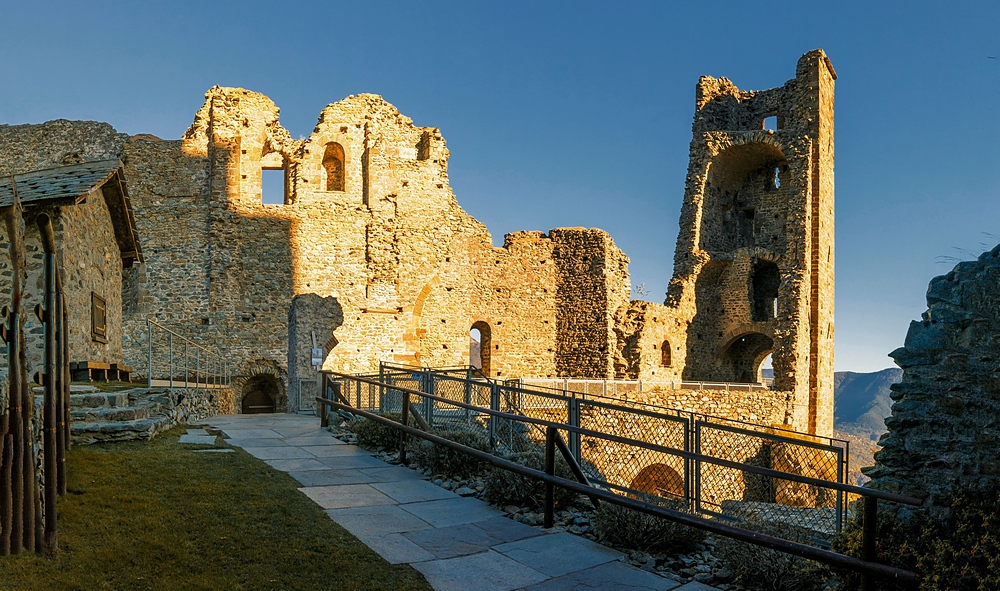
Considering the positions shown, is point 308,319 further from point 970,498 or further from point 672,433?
point 970,498

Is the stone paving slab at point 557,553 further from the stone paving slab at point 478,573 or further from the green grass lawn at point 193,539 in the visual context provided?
the green grass lawn at point 193,539

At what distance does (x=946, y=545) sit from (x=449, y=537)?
3393 mm

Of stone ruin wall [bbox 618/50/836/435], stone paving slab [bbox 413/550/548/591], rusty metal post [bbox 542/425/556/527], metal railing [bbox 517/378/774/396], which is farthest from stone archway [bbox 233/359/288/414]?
stone paving slab [bbox 413/550/548/591]

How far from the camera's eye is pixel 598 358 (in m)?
27.1

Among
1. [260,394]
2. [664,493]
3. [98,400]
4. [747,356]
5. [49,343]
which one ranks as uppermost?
[49,343]

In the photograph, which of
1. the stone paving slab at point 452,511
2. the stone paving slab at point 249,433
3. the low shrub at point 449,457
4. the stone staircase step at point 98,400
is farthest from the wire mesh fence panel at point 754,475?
the stone staircase step at point 98,400

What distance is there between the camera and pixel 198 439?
1033cm

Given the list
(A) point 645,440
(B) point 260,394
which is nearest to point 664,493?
(A) point 645,440

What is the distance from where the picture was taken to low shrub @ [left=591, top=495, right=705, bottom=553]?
5.69 m

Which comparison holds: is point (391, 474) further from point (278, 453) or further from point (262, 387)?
point (262, 387)

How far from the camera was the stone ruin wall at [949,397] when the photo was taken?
15.4 feet

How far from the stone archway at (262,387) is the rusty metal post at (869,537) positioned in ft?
69.0

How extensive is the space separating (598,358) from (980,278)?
22325 mm

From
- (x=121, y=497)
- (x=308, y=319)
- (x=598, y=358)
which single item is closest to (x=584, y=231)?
(x=598, y=358)
